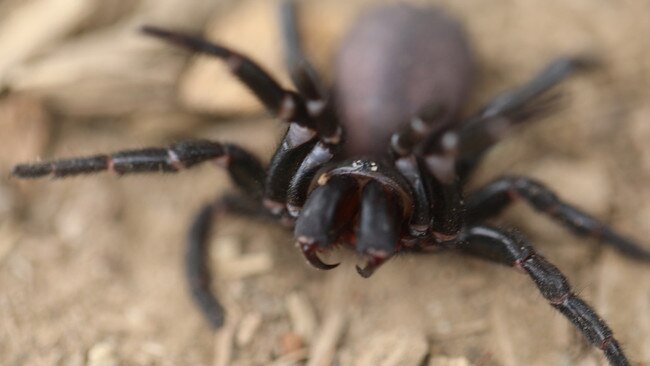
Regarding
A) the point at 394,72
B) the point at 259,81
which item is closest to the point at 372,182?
the point at 259,81

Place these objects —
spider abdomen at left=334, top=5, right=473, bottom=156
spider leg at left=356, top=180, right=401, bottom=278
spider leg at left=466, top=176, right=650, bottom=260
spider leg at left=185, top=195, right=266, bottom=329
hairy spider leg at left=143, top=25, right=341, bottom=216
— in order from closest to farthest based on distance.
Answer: spider leg at left=356, top=180, right=401, bottom=278, hairy spider leg at left=143, top=25, right=341, bottom=216, spider leg at left=466, top=176, right=650, bottom=260, spider leg at left=185, top=195, right=266, bottom=329, spider abdomen at left=334, top=5, right=473, bottom=156

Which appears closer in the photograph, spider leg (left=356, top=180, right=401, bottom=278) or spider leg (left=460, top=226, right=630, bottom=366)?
spider leg (left=356, top=180, right=401, bottom=278)

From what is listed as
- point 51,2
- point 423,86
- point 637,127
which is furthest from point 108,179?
point 637,127

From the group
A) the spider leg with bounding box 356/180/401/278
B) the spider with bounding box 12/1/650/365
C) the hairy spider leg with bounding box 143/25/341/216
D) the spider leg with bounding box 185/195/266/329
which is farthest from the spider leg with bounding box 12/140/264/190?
the spider leg with bounding box 356/180/401/278

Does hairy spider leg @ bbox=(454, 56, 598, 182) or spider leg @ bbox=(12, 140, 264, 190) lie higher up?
hairy spider leg @ bbox=(454, 56, 598, 182)

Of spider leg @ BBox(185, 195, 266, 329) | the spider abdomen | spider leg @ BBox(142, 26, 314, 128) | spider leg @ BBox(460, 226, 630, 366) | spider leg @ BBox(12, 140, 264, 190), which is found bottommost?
spider leg @ BBox(185, 195, 266, 329)

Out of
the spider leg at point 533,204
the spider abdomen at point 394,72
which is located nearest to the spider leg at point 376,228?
the spider leg at point 533,204

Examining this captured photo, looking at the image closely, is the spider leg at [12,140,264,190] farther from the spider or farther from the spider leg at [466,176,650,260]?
the spider leg at [466,176,650,260]

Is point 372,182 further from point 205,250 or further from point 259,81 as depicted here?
point 205,250
